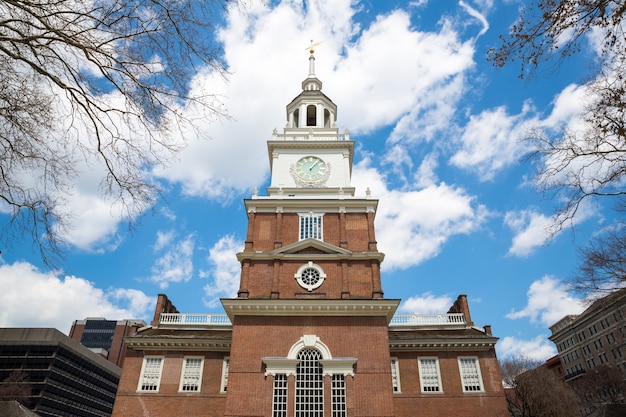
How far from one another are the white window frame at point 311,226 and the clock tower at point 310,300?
0.19 ft

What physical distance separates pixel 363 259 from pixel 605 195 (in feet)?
46.7

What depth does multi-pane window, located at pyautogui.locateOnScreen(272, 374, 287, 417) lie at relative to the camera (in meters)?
19.4

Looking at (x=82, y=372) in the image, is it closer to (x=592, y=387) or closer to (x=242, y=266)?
(x=242, y=266)

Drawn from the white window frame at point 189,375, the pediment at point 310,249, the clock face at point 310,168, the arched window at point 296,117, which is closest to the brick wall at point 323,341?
the pediment at point 310,249

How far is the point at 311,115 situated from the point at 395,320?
51.1 ft

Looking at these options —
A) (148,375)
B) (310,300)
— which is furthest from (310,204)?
(148,375)

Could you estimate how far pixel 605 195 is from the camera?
9.98 meters

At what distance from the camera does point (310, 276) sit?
2291 centimetres

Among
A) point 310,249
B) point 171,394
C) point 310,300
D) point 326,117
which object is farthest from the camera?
point 326,117

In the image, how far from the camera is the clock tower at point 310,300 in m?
19.7

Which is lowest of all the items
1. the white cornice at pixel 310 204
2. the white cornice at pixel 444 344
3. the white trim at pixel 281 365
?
the white trim at pixel 281 365

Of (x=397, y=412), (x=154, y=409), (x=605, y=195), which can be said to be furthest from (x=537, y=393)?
(x=605, y=195)

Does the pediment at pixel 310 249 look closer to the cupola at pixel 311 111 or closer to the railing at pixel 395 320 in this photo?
the railing at pixel 395 320

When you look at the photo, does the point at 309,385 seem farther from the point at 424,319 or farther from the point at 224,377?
the point at 424,319
